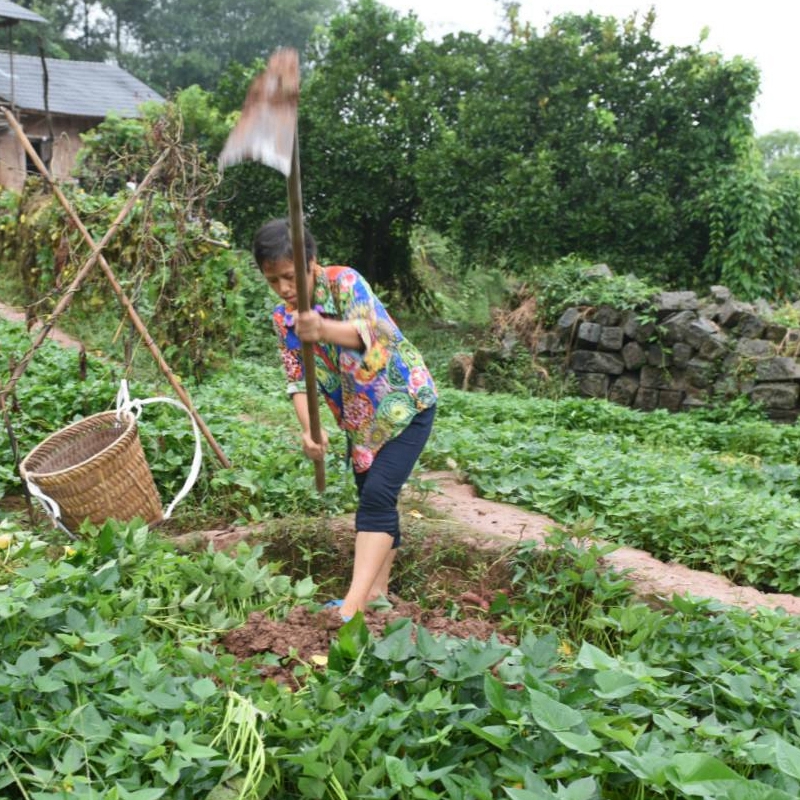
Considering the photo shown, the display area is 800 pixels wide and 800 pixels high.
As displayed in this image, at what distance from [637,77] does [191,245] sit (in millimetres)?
8376

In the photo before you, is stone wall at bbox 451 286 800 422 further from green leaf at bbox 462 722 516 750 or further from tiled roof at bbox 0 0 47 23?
tiled roof at bbox 0 0 47 23

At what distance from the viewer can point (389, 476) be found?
3.26m

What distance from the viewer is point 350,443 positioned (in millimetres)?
3623

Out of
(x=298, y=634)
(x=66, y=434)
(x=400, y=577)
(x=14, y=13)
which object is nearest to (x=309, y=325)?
(x=298, y=634)

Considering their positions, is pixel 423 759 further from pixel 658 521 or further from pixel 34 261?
pixel 34 261

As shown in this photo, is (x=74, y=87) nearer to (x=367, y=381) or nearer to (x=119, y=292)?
(x=119, y=292)

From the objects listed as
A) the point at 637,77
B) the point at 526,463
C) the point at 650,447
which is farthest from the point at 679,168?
the point at 526,463

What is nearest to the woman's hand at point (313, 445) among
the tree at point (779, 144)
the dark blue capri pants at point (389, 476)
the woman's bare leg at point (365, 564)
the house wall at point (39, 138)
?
the dark blue capri pants at point (389, 476)

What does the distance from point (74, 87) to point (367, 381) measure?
79.3ft

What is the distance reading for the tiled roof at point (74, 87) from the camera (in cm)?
2216

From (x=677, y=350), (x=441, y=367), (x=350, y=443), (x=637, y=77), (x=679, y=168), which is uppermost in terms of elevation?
(x=637, y=77)

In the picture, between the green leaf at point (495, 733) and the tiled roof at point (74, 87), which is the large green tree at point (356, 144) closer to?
the tiled roof at point (74, 87)

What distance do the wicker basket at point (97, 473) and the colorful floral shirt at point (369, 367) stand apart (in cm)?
110

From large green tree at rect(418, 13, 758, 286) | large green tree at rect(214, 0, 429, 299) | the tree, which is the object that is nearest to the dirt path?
large green tree at rect(418, 13, 758, 286)
